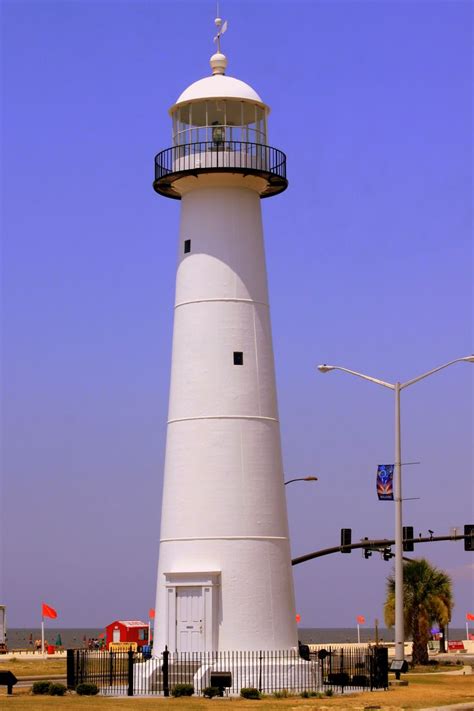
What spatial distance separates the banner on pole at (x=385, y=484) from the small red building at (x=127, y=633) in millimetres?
38460

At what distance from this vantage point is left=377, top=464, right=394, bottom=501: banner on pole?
45406mm

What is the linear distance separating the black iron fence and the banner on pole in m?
5.50

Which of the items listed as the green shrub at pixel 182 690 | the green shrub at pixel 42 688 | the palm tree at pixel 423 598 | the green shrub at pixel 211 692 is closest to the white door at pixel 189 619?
the green shrub at pixel 182 690

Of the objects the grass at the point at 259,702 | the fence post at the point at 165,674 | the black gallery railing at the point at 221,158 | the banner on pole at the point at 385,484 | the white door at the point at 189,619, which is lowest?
the grass at the point at 259,702

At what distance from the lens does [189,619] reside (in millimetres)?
40844

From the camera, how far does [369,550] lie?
5966 cm

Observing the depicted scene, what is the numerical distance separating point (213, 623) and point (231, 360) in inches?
323

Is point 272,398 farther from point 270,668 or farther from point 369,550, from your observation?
point 369,550

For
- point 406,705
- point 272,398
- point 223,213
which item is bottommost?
point 406,705

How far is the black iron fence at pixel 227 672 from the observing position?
39344 millimetres

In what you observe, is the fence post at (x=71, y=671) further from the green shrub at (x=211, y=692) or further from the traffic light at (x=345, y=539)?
the traffic light at (x=345, y=539)

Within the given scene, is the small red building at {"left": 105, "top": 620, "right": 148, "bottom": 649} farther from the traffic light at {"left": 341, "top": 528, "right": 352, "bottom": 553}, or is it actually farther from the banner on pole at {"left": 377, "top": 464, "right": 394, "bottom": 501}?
the banner on pole at {"left": 377, "top": 464, "right": 394, "bottom": 501}

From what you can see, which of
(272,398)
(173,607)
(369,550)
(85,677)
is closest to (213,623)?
(173,607)

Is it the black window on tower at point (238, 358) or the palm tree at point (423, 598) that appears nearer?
the black window on tower at point (238, 358)
